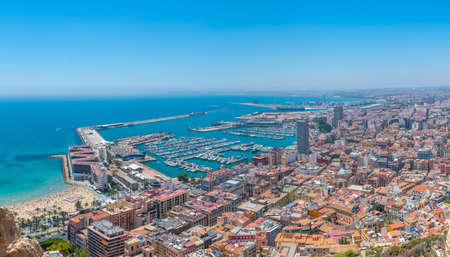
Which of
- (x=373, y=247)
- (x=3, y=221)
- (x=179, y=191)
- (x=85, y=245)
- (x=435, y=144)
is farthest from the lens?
(x=435, y=144)

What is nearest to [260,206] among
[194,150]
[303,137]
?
[303,137]

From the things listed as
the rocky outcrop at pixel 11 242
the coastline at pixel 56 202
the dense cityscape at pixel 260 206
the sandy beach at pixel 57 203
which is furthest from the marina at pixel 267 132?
the rocky outcrop at pixel 11 242

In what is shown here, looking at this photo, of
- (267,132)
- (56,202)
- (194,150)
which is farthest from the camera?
(267,132)

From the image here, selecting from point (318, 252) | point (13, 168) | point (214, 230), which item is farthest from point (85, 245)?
point (13, 168)

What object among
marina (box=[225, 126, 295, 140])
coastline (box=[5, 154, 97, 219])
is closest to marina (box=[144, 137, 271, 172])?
marina (box=[225, 126, 295, 140])

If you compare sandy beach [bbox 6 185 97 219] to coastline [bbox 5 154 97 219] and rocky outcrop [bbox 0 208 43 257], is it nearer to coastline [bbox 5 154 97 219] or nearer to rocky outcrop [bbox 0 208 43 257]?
coastline [bbox 5 154 97 219]

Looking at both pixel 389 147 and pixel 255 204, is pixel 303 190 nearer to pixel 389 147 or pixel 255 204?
pixel 255 204

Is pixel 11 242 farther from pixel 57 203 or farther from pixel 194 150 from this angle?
pixel 194 150

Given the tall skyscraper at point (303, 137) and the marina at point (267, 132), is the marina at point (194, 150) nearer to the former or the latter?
the tall skyscraper at point (303, 137)
